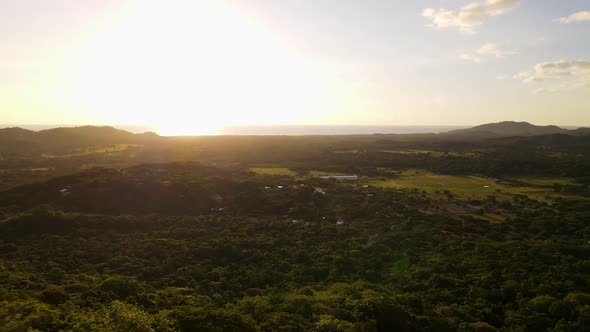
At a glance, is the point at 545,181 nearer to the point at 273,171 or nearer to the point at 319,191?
the point at 319,191

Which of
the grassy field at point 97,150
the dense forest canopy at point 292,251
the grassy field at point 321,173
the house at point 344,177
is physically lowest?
the dense forest canopy at point 292,251

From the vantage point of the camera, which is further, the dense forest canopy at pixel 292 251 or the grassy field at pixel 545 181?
the grassy field at pixel 545 181

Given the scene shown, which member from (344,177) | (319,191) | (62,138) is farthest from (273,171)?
(62,138)

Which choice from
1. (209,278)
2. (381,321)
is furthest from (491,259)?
(209,278)

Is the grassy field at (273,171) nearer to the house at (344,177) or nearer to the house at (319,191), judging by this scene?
the house at (344,177)

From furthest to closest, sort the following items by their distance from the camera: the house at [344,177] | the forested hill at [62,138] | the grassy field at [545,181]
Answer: the forested hill at [62,138] → the house at [344,177] → the grassy field at [545,181]

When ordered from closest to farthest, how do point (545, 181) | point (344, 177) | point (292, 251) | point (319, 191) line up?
point (292, 251)
point (319, 191)
point (545, 181)
point (344, 177)

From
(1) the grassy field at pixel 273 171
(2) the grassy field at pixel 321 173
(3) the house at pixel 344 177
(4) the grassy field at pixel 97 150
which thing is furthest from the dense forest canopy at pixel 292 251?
(4) the grassy field at pixel 97 150

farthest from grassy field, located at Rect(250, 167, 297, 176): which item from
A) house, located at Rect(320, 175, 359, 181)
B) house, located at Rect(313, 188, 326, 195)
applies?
house, located at Rect(313, 188, 326, 195)

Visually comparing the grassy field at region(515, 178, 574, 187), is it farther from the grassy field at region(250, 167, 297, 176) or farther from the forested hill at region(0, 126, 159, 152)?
the forested hill at region(0, 126, 159, 152)

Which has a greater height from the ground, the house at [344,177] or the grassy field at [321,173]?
the grassy field at [321,173]

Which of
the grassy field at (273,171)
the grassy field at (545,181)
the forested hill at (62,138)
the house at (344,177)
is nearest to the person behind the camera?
the grassy field at (545,181)
